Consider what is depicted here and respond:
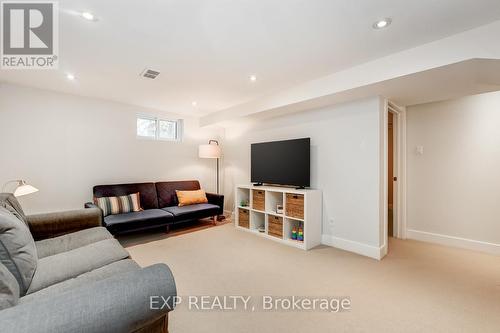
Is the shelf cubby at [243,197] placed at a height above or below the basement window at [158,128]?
below

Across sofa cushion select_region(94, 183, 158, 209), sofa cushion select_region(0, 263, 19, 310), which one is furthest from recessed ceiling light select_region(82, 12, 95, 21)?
sofa cushion select_region(94, 183, 158, 209)

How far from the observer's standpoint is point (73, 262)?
160 cm

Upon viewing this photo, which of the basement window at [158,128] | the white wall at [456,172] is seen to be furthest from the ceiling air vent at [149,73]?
the white wall at [456,172]

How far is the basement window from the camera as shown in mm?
4426

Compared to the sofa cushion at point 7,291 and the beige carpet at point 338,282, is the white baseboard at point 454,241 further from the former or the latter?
the sofa cushion at point 7,291

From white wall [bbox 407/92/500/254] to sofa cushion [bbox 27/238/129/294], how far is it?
161 inches

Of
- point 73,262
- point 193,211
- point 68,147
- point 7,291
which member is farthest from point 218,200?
point 7,291

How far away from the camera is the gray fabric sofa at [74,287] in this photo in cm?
81

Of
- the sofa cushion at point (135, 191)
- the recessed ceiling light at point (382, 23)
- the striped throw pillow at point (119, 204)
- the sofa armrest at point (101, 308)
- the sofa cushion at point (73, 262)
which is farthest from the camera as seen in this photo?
the sofa cushion at point (135, 191)

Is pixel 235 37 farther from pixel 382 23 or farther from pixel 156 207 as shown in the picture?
pixel 156 207

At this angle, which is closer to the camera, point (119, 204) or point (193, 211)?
point (119, 204)

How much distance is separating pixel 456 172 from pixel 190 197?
428 cm

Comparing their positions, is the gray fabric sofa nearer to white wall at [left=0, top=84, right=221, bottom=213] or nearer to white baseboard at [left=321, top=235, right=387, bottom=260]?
white wall at [left=0, top=84, right=221, bottom=213]

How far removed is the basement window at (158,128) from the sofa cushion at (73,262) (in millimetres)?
2921
